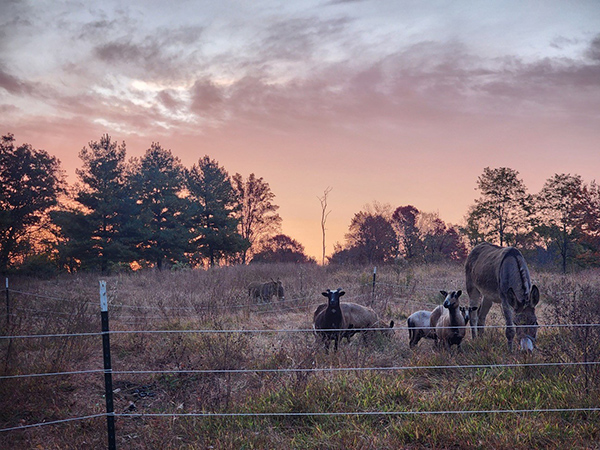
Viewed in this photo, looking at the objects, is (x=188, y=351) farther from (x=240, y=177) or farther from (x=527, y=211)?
(x=240, y=177)

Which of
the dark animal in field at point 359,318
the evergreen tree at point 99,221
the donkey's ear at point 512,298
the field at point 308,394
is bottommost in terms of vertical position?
the field at point 308,394

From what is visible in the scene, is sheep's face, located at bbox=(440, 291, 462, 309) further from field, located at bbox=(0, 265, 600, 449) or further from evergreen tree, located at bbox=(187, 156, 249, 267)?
evergreen tree, located at bbox=(187, 156, 249, 267)

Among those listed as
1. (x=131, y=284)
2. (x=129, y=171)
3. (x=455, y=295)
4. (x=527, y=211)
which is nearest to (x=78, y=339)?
(x=455, y=295)

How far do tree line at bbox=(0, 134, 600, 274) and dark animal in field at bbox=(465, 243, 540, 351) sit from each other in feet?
81.1

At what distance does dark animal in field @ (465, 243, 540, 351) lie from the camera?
8.43m

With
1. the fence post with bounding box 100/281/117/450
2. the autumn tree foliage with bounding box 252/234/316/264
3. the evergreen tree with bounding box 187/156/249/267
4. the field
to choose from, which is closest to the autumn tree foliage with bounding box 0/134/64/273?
the evergreen tree with bounding box 187/156/249/267

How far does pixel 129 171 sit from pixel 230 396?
40.1 m

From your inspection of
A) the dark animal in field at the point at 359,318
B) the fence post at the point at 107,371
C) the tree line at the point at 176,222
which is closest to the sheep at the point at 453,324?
the dark animal in field at the point at 359,318

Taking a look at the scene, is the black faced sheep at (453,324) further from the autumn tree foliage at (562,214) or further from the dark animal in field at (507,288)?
the autumn tree foliage at (562,214)

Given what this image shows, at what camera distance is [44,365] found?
26.5 feet

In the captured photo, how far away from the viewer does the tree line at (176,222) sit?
120ft

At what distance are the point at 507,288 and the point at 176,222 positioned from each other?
3553cm

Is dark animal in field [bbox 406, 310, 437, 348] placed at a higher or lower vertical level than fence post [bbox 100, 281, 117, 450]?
lower

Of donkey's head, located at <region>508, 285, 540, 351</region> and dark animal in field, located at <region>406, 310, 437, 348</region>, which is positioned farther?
dark animal in field, located at <region>406, 310, 437, 348</region>
